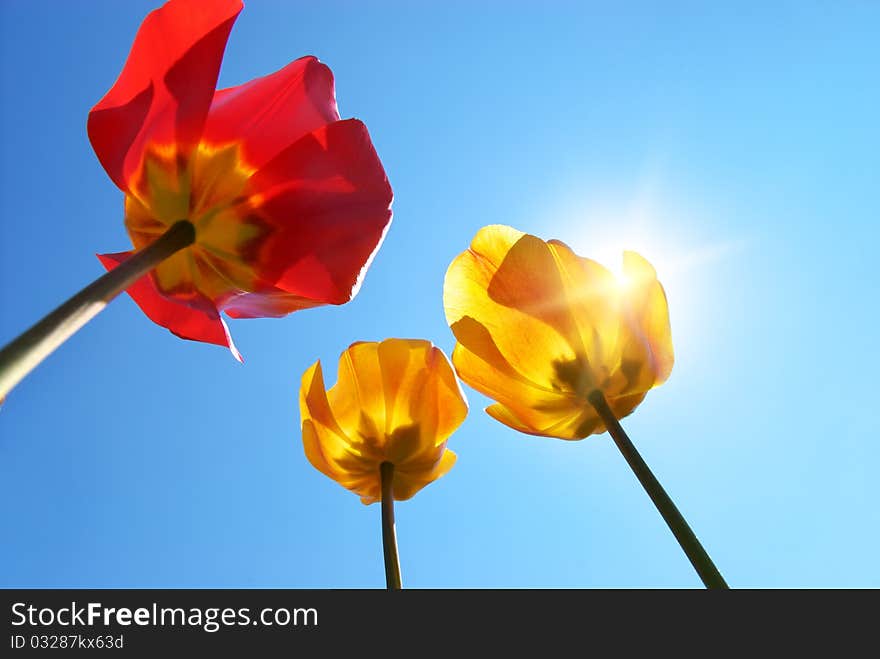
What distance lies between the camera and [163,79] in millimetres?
492

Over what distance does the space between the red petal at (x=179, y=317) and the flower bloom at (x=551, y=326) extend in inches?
9.1

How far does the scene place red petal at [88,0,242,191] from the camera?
0.49 meters

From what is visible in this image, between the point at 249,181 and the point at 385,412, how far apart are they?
328 mm

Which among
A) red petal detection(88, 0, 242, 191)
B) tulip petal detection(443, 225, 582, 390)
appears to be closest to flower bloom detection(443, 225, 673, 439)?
tulip petal detection(443, 225, 582, 390)

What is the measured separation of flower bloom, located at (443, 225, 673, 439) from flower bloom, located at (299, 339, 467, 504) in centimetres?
7

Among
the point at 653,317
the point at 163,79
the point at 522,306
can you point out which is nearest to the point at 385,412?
the point at 522,306

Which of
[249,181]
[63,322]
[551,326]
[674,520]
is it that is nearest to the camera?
[63,322]

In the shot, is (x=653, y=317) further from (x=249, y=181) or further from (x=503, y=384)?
(x=249, y=181)
